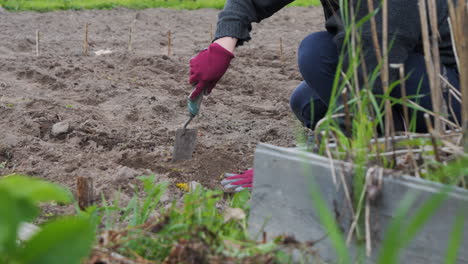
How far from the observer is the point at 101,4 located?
11.3 meters

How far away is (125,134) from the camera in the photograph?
11.0 feet

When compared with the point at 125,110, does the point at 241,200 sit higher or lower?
higher

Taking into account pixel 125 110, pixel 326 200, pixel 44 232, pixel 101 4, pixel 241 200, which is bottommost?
pixel 125 110

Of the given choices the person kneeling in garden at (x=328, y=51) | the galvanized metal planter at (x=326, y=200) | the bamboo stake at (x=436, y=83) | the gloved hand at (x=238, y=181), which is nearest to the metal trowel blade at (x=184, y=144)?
the person kneeling in garden at (x=328, y=51)

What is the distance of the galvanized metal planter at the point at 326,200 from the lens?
1.25 metres

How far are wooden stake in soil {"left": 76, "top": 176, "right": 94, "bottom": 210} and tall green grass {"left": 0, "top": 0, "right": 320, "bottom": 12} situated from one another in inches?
364

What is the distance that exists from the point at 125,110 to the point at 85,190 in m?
2.17

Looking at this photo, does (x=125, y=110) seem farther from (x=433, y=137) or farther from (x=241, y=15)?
(x=433, y=137)

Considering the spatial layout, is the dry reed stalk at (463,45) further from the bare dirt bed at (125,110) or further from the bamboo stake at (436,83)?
the bare dirt bed at (125,110)

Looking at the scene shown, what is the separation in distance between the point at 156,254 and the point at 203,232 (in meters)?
0.13

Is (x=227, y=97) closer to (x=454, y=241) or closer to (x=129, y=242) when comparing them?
(x=129, y=242)

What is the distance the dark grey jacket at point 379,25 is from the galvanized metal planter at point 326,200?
2.25 feet

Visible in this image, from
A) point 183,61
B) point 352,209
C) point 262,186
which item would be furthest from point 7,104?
point 352,209

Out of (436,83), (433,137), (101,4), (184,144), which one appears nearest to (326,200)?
(433,137)
